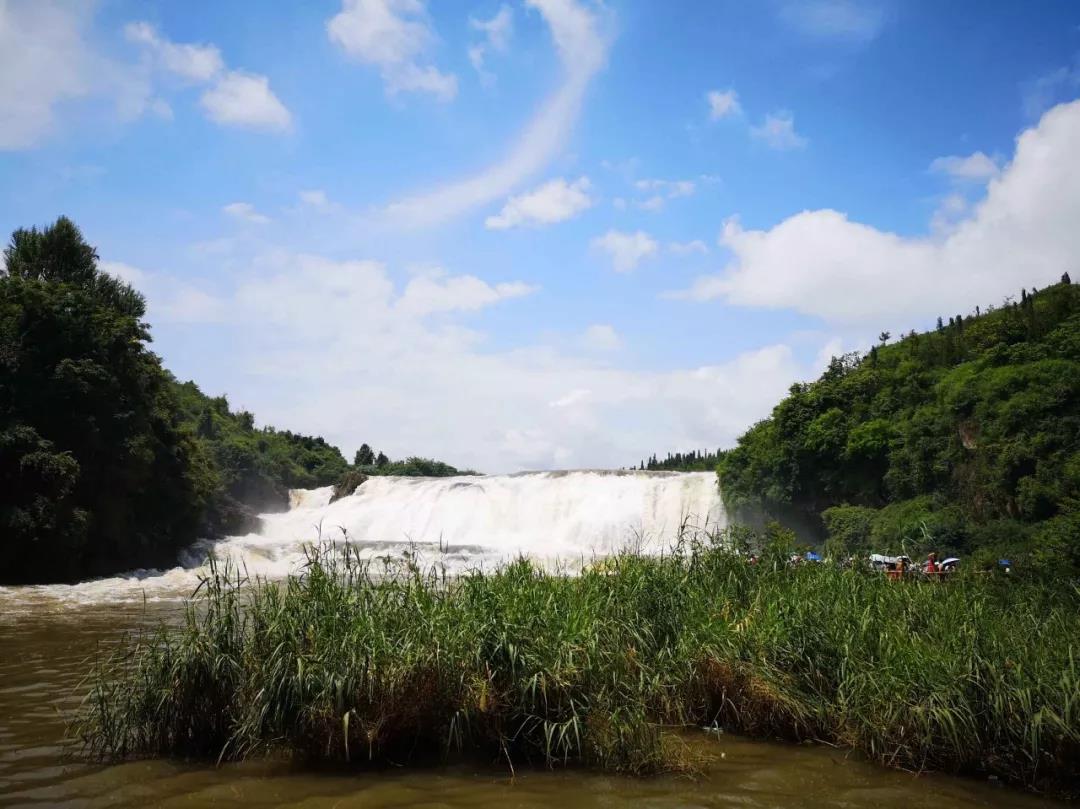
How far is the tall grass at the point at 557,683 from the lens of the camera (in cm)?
583

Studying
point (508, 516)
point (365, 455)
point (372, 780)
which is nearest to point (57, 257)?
point (508, 516)

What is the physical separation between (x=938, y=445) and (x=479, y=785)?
84.6 feet

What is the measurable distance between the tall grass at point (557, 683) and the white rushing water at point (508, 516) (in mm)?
21177

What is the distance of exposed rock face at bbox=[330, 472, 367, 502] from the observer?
44.5 metres

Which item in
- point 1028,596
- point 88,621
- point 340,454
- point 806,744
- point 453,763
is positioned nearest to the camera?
point 453,763

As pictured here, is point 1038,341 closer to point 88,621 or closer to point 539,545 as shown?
point 539,545

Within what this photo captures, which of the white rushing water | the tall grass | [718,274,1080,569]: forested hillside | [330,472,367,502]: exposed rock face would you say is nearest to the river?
the tall grass

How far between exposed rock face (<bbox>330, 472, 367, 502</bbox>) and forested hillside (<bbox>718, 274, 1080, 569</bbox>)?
71.2ft

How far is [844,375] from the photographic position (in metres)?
35.5

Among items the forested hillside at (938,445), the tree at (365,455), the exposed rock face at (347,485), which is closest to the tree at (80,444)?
the exposed rock face at (347,485)

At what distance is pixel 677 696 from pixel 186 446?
27.1 m

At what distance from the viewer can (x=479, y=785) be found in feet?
18.7

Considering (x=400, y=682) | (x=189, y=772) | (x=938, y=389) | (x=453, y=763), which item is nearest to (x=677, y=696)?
(x=453, y=763)

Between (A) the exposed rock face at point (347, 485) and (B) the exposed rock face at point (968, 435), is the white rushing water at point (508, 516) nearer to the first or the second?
(A) the exposed rock face at point (347, 485)
